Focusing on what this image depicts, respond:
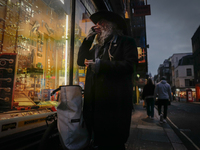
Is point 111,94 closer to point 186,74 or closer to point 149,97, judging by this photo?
A: point 149,97

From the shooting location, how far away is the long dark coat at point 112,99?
1137mm

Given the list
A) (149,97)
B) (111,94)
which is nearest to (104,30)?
(111,94)

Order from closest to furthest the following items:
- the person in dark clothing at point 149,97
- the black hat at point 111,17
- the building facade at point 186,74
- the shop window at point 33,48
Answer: the black hat at point 111,17, the shop window at point 33,48, the person in dark clothing at point 149,97, the building facade at point 186,74

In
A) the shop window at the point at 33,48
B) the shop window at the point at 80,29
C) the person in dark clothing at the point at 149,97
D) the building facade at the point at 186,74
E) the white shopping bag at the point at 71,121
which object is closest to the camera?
the white shopping bag at the point at 71,121

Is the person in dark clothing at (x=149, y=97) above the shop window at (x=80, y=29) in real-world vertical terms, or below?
below

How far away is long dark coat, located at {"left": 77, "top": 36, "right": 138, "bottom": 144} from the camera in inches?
44.8

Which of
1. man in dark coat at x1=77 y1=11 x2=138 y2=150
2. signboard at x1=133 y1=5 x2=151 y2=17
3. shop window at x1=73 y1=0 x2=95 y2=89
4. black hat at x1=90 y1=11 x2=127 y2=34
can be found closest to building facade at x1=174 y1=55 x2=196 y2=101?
signboard at x1=133 y1=5 x2=151 y2=17

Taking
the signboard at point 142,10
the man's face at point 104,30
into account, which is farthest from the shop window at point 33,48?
the signboard at point 142,10

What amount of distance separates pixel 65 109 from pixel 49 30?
2909 millimetres

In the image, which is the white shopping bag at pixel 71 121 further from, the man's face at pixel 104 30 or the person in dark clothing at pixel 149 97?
the person in dark clothing at pixel 149 97

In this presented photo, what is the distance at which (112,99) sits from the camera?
3.82 feet

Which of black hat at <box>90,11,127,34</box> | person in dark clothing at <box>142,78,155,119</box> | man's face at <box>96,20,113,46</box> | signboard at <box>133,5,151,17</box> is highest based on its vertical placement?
signboard at <box>133,5,151,17</box>

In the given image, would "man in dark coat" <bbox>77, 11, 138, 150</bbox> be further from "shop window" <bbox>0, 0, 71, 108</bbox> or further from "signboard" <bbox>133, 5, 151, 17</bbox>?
"signboard" <bbox>133, 5, 151, 17</bbox>

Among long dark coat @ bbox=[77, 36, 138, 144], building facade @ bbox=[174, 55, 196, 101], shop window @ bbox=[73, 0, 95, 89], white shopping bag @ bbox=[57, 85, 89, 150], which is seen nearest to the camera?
long dark coat @ bbox=[77, 36, 138, 144]
